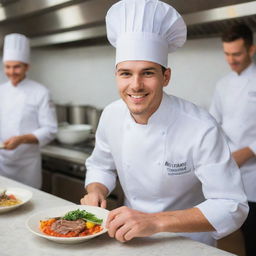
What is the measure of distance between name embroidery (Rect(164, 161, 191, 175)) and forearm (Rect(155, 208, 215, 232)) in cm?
19

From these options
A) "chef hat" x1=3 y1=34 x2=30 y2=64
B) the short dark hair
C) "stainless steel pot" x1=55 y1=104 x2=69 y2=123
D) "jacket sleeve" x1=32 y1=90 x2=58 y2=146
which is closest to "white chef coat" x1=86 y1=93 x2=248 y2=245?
the short dark hair

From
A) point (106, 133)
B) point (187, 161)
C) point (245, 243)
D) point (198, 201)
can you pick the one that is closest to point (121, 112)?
point (106, 133)

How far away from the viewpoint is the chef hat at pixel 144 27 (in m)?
1.30

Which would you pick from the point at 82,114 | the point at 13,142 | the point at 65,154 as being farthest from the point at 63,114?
the point at 13,142

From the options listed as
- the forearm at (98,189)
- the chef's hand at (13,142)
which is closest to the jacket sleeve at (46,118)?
the chef's hand at (13,142)

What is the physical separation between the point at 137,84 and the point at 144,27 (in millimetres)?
216

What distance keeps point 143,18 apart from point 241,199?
0.68 meters

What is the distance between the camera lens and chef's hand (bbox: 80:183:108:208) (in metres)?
1.45

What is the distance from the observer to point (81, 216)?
50.4 inches

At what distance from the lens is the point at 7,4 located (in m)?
3.01

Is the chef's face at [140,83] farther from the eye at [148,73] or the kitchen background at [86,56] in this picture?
the kitchen background at [86,56]

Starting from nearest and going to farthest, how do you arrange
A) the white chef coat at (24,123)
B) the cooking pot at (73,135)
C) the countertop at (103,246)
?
the countertop at (103,246)
the white chef coat at (24,123)
the cooking pot at (73,135)

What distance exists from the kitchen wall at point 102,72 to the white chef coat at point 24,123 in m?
0.84

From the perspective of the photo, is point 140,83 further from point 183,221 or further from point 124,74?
point 183,221
